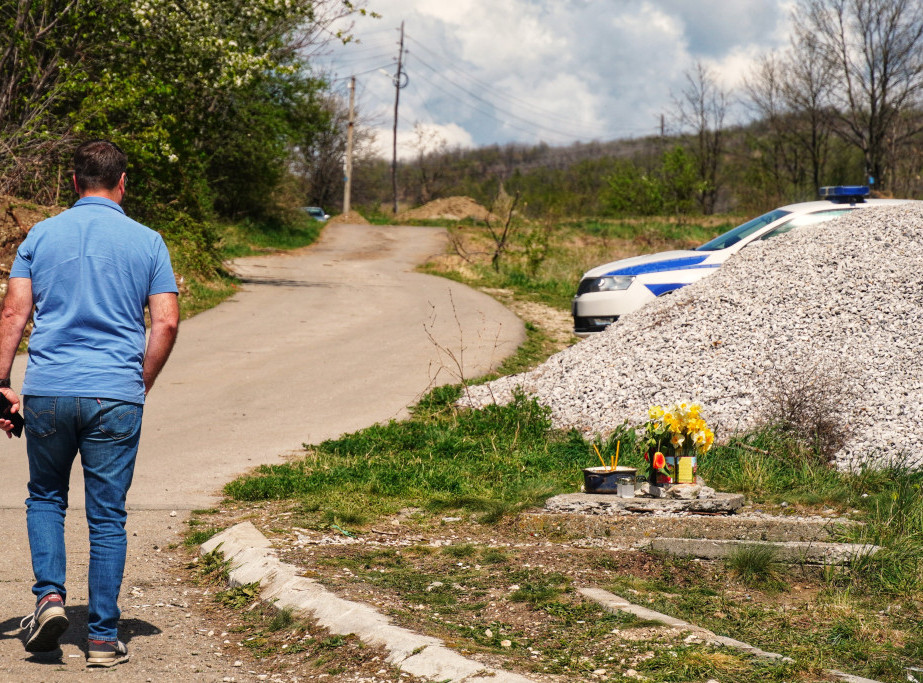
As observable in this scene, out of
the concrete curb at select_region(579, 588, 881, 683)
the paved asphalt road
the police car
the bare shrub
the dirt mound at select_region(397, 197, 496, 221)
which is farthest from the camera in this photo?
the dirt mound at select_region(397, 197, 496, 221)

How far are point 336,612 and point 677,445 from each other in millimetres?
2868

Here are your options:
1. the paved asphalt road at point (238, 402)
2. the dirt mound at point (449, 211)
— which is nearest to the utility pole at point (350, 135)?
the dirt mound at point (449, 211)

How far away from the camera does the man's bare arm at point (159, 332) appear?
12.4 feet

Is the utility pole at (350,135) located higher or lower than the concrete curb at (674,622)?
A: higher

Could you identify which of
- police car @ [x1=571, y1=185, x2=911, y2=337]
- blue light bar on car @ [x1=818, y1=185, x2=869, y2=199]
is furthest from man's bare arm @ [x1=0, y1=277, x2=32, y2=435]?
blue light bar on car @ [x1=818, y1=185, x2=869, y2=199]

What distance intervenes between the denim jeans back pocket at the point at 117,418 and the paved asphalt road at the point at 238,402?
908 mm

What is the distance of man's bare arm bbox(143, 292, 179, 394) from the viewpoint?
12.4 feet

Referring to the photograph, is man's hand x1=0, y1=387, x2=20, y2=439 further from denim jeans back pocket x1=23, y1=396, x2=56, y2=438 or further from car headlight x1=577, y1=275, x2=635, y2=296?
car headlight x1=577, y1=275, x2=635, y2=296

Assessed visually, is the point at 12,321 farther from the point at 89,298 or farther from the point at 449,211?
the point at 449,211

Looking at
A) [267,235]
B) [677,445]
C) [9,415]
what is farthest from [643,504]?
[267,235]

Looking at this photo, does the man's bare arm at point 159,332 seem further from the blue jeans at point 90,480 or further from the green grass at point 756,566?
the green grass at point 756,566

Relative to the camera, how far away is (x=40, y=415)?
3.59 metres

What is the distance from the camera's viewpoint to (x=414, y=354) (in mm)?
13438

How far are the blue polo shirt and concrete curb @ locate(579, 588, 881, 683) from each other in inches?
84.8
